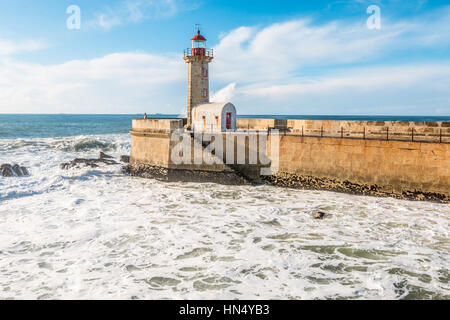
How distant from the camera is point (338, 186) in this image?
13148mm

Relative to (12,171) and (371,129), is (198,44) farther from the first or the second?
(12,171)

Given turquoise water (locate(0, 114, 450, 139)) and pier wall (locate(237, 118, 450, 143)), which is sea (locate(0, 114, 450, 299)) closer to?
pier wall (locate(237, 118, 450, 143))

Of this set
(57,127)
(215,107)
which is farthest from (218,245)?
(57,127)

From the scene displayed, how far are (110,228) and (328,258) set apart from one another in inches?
216

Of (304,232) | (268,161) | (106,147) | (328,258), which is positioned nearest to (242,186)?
(268,161)

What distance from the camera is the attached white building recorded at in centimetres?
1603

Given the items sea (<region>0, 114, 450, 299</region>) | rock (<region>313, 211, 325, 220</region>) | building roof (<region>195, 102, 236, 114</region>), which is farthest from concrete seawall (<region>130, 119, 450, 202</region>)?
rock (<region>313, 211, 325, 220</region>)

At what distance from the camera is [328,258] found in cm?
684

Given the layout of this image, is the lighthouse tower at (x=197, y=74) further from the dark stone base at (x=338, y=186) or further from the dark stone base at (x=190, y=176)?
the dark stone base at (x=338, y=186)

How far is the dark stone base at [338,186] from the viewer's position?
1145cm

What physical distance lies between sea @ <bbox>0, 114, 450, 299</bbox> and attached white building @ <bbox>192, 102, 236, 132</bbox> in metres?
4.59

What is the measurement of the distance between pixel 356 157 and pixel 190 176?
710 cm

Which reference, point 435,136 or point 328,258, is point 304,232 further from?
point 435,136
